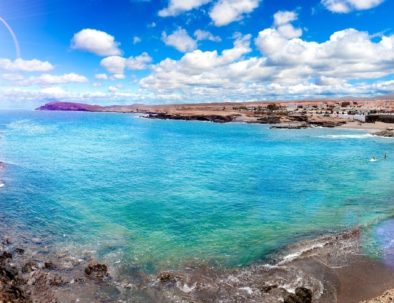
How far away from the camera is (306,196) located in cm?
3231

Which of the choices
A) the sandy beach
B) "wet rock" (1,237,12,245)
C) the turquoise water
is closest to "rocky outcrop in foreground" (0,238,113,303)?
"wet rock" (1,237,12,245)

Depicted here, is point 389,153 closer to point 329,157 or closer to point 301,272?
point 329,157

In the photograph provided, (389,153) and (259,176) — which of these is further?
(389,153)

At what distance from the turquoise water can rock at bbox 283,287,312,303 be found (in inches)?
164

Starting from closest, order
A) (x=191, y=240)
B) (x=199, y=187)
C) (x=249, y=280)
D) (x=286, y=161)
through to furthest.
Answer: (x=249, y=280) < (x=191, y=240) < (x=199, y=187) < (x=286, y=161)

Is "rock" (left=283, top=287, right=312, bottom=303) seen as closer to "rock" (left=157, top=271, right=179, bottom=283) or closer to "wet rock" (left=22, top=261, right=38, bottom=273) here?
"rock" (left=157, top=271, right=179, bottom=283)

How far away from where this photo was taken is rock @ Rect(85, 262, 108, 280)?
1778 cm

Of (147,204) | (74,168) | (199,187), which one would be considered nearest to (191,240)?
(147,204)

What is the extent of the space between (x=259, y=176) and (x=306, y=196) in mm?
9119

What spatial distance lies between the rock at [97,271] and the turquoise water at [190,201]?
1532 mm

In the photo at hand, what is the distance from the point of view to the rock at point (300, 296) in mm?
15156

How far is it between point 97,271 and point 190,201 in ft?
44.3

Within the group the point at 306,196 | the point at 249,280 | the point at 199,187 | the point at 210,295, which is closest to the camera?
the point at 210,295

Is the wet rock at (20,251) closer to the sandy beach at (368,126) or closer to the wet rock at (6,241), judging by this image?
the wet rock at (6,241)
